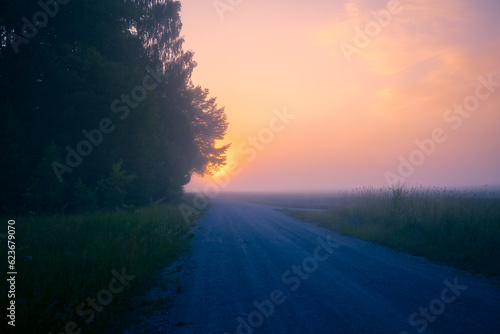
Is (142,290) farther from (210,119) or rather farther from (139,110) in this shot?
(210,119)

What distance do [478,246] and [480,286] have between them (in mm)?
3628

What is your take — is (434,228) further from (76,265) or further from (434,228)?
(76,265)

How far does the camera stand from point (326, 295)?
4.55 m

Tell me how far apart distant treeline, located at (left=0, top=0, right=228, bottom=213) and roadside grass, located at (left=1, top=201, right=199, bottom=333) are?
4697 millimetres

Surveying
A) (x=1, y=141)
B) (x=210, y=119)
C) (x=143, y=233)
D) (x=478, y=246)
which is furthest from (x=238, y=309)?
(x=210, y=119)

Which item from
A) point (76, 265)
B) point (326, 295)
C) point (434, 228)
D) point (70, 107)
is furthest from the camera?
point (70, 107)

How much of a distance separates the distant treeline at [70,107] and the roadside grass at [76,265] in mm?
4697

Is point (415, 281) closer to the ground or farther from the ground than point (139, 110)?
closer to the ground

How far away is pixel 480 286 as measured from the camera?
531 centimetres

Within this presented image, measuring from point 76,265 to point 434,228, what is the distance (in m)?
12.7

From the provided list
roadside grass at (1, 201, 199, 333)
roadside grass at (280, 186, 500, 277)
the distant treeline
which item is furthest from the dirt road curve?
the distant treeline

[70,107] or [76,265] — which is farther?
[70,107]

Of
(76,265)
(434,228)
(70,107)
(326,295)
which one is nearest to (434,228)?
(434,228)

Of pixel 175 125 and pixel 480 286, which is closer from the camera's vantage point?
pixel 480 286
